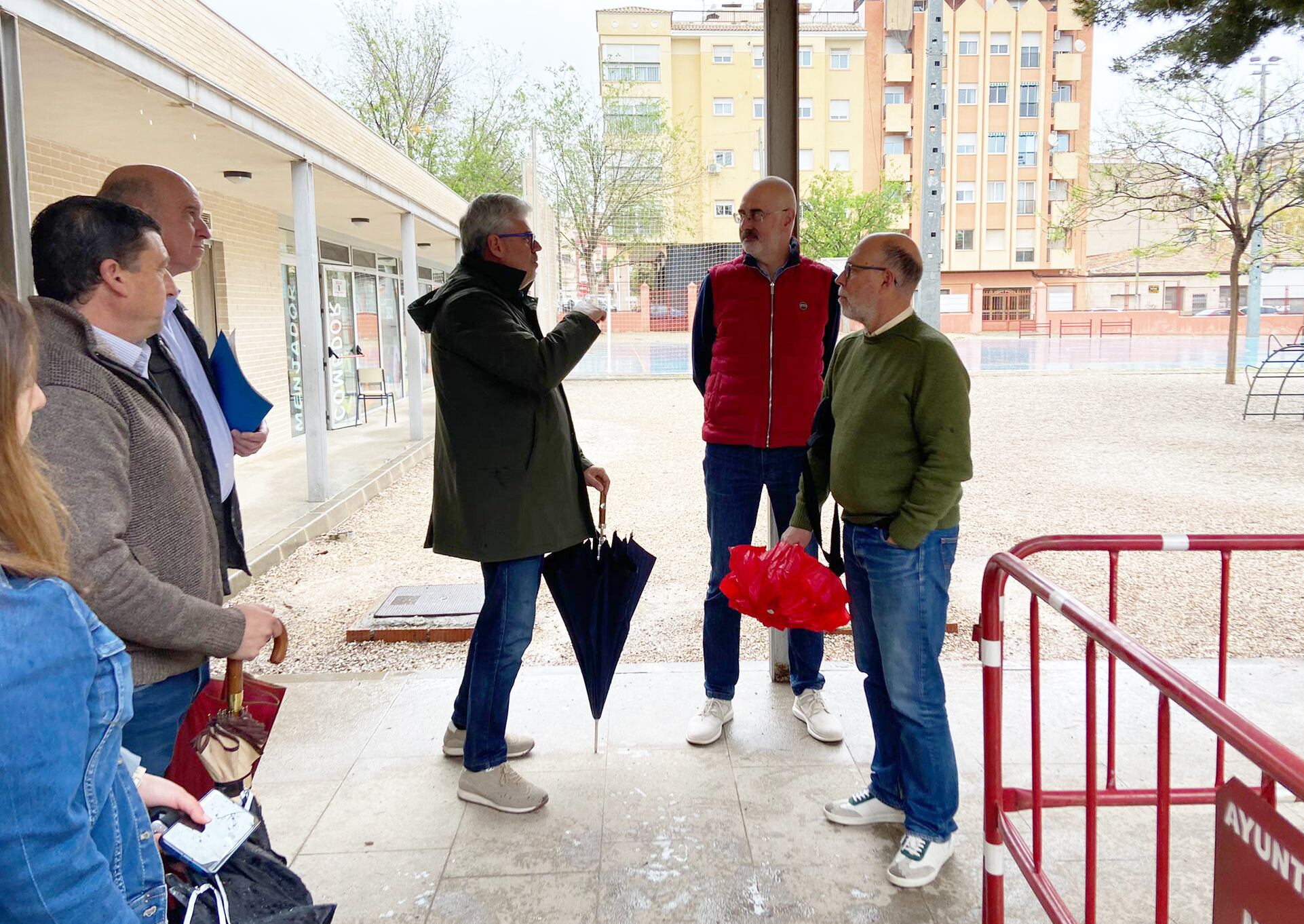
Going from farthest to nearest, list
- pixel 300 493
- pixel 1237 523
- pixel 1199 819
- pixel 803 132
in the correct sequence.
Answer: pixel 803 132
pixel 300 493
pixel 1237 523
pixel 1199 819

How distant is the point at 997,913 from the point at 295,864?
72.6 inches

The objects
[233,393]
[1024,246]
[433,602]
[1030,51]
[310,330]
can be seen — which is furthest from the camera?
[1024,246]

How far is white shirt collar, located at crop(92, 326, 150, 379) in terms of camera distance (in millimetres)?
1686

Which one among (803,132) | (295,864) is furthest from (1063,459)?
(803,132)

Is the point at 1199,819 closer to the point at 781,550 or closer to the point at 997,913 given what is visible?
the point at 997,913

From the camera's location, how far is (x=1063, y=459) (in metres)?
11.0

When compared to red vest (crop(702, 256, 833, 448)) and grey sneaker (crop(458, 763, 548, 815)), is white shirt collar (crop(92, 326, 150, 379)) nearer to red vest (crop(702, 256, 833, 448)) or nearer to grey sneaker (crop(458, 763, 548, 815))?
grey sneaker (crop(458, 763, 548, 815))

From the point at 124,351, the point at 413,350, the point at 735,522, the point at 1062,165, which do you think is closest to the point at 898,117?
the point at 1062,165

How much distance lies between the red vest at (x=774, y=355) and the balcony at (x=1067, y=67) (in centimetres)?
3558

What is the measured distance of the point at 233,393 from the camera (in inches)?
94.7

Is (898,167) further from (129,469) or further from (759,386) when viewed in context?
(129,469)

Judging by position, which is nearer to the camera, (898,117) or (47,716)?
(47,716)

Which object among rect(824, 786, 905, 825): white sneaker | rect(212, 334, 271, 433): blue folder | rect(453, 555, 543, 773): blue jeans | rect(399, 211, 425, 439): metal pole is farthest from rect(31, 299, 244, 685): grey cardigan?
rect(399, 211, 425, 439): metal pole

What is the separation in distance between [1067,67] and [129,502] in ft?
136
